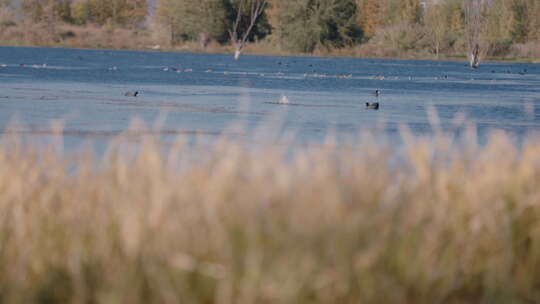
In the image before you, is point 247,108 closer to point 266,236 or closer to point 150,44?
point 266,236

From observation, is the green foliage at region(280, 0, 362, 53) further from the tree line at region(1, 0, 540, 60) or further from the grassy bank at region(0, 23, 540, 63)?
the grassy bank at region(0, 23, 540, 63)

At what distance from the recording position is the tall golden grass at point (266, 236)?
545 centimetres

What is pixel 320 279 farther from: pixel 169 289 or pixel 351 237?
pixel 169 289

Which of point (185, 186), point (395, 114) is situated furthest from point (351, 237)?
point (395, 114)

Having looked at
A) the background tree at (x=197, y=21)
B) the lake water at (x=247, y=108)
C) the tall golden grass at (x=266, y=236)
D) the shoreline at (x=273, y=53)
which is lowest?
the shoreline at (x=273, y=53)

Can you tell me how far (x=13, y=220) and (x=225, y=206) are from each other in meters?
1.59

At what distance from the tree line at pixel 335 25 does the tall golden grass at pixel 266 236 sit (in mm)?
76464

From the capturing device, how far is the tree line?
9838cm

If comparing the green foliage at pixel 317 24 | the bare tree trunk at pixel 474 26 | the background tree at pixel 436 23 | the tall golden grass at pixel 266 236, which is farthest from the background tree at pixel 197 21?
the tall golden grass at pixel 266 236

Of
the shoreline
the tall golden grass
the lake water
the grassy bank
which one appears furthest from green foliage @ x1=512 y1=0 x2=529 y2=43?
the tall golden grass

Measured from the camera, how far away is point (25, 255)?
19.4 feet

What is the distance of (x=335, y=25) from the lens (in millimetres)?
100750

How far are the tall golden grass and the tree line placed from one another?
251 ft

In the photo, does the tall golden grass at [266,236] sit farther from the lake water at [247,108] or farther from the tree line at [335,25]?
the tree line at [335,25]
